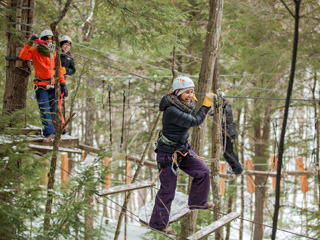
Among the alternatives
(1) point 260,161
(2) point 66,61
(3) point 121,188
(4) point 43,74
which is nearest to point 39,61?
(4) point 43,74

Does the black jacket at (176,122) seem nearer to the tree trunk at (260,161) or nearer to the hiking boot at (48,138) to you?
the hiking boot at (48,138)

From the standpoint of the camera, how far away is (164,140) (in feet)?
11.8

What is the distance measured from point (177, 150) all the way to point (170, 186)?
1.35 feet

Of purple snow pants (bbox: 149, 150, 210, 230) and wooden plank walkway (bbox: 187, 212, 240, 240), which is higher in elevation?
purple snow pants (bbox: 149, 150, 210, 230)

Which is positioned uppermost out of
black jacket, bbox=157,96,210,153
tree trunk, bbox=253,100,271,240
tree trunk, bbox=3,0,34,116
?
tree trunk, bbox=3,0,34,116

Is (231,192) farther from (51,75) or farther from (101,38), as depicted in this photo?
(51,75)

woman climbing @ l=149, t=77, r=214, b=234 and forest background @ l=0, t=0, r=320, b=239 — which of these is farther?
woman climbing @ l=149, t=77, r=214, b=234

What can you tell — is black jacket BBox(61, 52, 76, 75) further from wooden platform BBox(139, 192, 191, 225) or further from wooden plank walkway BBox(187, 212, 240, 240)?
wooden plank walkway BBox(187, 212, 240, 240)

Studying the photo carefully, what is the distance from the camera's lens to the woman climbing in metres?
3.42

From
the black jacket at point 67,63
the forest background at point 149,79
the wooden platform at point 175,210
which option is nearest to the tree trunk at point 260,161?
the forest background at point 149,79

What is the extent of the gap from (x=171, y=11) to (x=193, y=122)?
73.9 inches

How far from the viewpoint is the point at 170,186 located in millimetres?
3645

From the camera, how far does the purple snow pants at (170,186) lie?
363 cm

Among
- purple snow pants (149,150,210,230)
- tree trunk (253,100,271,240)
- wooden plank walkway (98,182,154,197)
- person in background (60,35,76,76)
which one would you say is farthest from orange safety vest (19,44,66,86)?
tree trunk (253,100,271,240)
